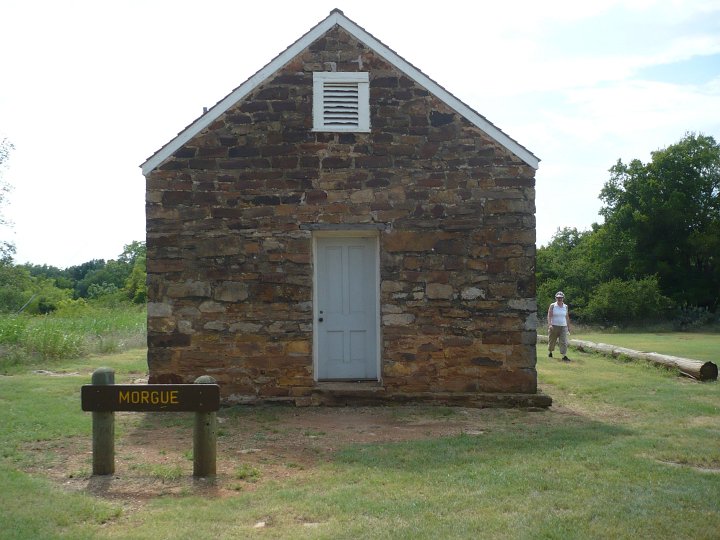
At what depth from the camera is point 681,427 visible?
29.6ft

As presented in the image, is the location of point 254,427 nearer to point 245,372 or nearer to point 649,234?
point 245,372

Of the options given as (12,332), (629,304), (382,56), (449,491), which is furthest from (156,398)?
(629,304)

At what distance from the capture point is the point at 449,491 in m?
6.07

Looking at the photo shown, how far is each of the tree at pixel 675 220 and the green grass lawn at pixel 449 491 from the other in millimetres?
35731

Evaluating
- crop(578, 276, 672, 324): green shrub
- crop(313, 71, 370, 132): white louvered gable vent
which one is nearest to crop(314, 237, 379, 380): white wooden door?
crop(313, 71, 370, 132): white louvered gable vent

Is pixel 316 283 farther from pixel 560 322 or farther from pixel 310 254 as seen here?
pixel 560 322

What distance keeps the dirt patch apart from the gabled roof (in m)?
4.02

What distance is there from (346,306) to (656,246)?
3769 cm

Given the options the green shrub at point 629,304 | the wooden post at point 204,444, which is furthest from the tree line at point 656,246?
the wooden post at point 204,444

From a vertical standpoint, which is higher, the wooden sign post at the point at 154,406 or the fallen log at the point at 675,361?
the wooden sign post at the point at 154,406

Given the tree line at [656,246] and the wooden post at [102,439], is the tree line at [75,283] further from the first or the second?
the tree line at [656,246]

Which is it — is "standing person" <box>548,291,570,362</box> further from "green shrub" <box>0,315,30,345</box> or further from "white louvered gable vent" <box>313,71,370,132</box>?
"green shrub" <box>0,315,30,345</box>

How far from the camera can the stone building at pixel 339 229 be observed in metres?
10.6

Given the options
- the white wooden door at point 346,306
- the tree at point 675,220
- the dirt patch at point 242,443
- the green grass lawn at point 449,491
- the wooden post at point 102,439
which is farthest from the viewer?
the tree at point 675,220
